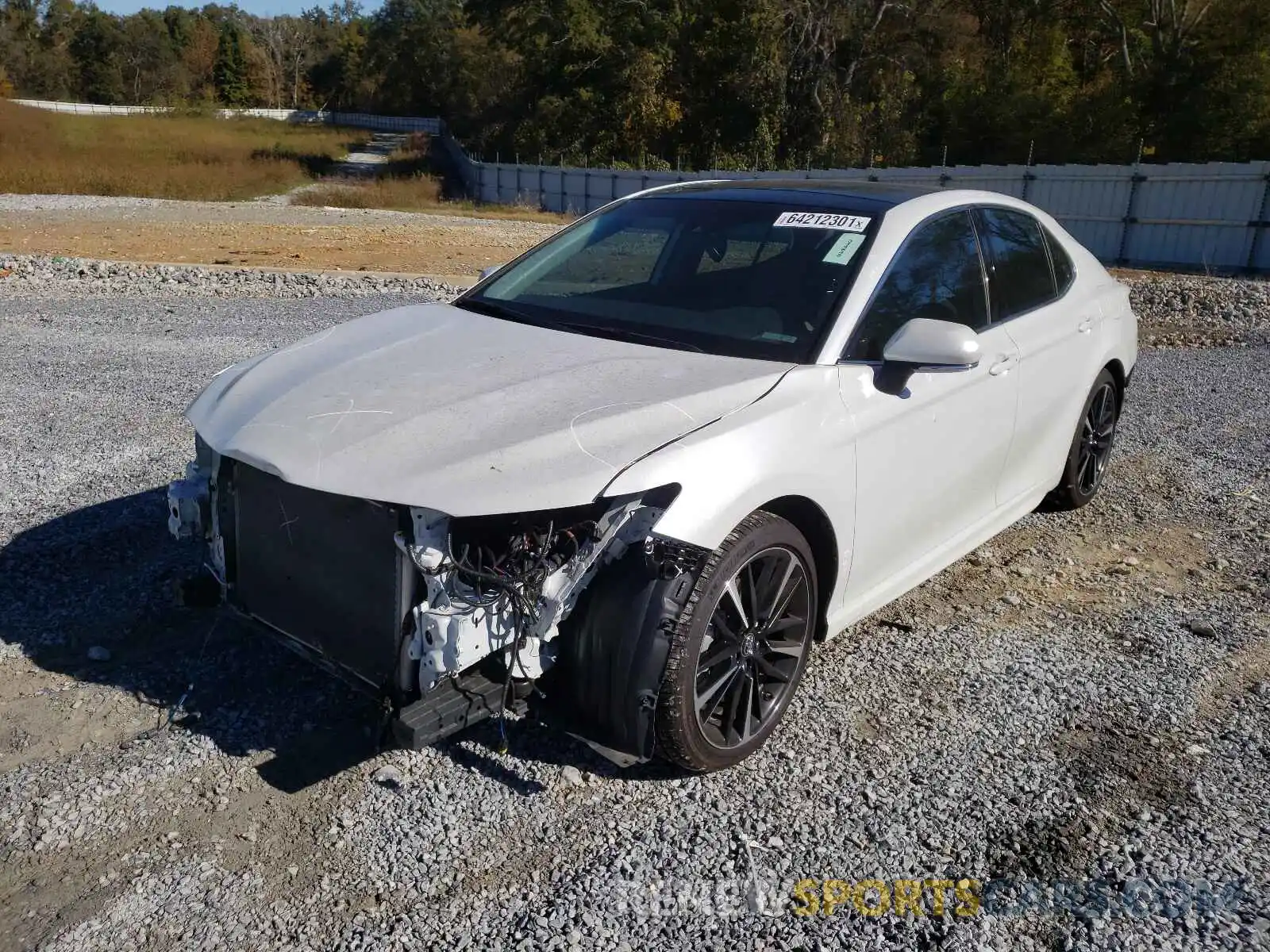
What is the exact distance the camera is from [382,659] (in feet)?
10.2

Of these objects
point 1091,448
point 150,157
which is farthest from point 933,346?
point 150,157

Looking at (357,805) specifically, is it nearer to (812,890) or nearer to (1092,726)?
(812,890)

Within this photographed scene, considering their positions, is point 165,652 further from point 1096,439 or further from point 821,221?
point 1096,439

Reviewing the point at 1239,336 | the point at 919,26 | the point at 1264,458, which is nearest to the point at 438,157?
the point at 919,26

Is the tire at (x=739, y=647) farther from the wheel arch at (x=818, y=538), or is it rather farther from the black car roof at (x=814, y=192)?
the black car roof at (x=814, y=192)

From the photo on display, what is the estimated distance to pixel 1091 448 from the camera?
225 inches

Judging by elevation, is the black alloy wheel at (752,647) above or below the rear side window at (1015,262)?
below

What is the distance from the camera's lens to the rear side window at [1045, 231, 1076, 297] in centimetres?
520

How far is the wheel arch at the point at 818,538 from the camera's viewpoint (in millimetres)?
3393

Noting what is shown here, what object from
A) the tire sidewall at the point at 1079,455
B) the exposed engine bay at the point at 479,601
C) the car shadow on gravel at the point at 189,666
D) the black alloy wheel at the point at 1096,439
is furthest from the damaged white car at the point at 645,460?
the black alloy wheel at the point at 1096,439

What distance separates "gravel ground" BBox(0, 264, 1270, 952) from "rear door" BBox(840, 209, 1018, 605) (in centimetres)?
49

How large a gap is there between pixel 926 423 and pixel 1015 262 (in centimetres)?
137

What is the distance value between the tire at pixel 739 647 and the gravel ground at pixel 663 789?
0.16 m

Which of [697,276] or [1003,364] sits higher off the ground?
[697,276]
